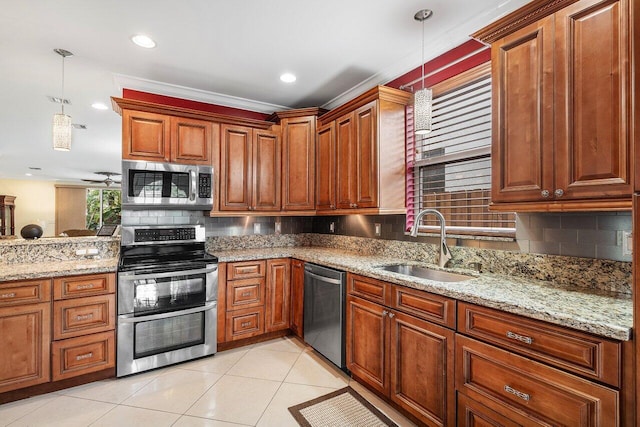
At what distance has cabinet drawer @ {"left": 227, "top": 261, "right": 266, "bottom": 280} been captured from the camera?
3051 millimetres

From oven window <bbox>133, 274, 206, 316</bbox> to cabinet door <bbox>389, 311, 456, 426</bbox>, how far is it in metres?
1.73

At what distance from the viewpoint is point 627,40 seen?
135 centimetres

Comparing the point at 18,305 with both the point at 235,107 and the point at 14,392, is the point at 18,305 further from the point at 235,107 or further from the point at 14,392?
the point at 235,107

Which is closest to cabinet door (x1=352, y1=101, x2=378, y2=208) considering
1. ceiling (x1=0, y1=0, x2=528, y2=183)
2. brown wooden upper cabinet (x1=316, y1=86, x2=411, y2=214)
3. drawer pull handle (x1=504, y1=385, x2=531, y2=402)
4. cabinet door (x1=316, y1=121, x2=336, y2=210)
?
brown wooden upper cabinet (x1=316, y1=86, x2=411, y2=214)

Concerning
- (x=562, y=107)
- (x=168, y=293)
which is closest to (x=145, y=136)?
(x=168, y=293)

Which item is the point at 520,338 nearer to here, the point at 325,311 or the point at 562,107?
the point at 562,107

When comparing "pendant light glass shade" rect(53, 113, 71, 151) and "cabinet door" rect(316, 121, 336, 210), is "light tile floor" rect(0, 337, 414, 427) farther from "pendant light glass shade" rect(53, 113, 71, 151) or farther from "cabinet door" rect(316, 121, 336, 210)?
"pendant light glass shade" rect(53, 113, 71, 151)

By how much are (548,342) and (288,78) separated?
9.52 feet

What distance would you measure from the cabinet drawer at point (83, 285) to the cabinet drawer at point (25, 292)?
6 cm

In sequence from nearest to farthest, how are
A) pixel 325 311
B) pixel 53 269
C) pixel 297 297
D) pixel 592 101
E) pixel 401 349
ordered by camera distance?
pixel 592 101 → pixel 401 349 → pixel 53 269 → pixel 325 311 → pixel 297 297

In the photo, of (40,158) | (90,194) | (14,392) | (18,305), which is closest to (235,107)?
(18,305)

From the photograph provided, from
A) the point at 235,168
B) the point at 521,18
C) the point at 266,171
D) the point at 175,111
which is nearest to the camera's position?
the point at 521,18

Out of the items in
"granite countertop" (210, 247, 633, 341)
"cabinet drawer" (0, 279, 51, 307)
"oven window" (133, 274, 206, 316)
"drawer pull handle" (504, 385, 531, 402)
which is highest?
"granite countertop" (210, 247, 633, 341)

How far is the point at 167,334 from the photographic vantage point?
273cm
